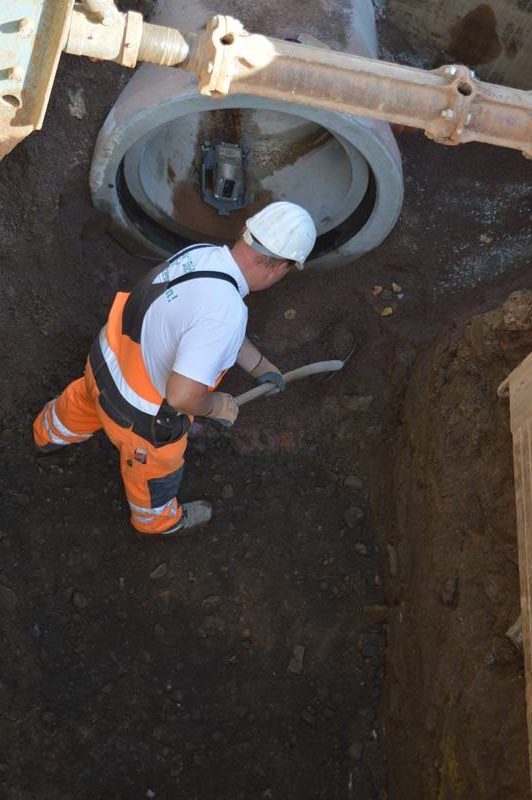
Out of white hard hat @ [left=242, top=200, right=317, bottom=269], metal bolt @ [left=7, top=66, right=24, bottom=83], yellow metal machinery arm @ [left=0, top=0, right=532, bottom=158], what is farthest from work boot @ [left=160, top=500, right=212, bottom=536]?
metal bolt @ [left=7, top=66, right=24, bottom=83]

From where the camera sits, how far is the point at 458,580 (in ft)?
11.1

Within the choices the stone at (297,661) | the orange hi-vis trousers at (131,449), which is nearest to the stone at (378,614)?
the stone at (297,661)

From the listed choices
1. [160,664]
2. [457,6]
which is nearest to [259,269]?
[160,664]

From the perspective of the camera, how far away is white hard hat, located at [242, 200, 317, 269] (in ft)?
10.7

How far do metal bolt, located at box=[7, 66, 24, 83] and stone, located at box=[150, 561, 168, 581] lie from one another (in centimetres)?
221

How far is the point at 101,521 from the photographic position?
4078 mm

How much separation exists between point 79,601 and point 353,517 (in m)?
1.37

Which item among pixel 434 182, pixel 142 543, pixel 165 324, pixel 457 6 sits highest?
pixel 457 6

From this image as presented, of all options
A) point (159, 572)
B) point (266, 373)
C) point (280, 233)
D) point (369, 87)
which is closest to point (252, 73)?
point (369, 87)

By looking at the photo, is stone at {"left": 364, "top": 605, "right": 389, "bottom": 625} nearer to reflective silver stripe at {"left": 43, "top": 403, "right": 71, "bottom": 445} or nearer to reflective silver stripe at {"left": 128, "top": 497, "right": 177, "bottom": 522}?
reflective silver stripe at {"left": 128, "top": 497, "right": 177, "bottom": 522}

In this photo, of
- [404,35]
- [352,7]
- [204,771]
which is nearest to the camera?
[204,771]

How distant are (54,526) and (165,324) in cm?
132

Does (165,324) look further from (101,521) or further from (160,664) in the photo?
(160,664)

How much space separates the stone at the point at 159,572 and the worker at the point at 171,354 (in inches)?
8.3
